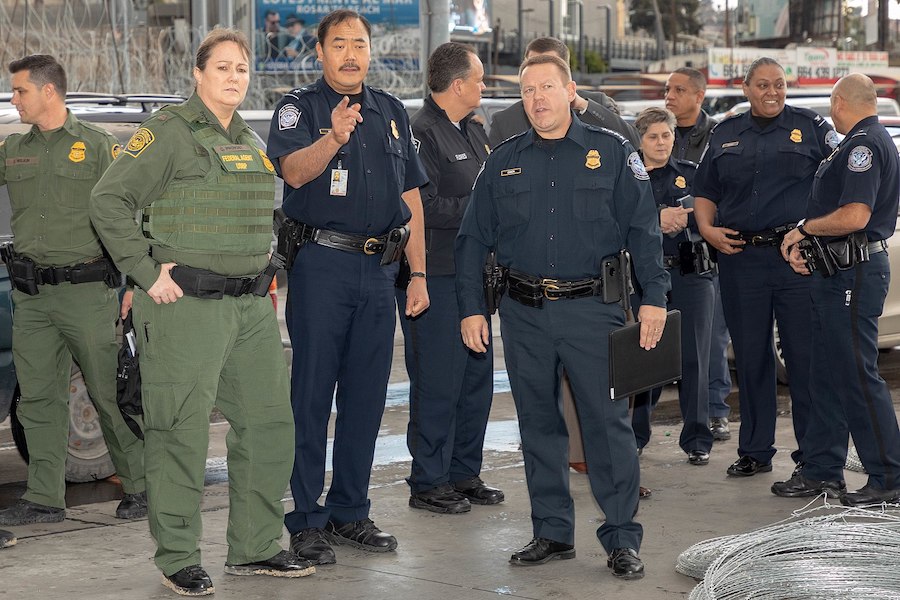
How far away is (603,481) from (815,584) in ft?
3.24

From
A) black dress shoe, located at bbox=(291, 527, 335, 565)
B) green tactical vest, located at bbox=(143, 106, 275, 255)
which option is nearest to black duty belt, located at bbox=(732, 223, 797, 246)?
black dress shoe, located at bbox=(291, 527, 335, 565)

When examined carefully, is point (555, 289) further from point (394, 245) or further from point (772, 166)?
point (772, 166)

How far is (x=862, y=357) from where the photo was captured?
6555mm

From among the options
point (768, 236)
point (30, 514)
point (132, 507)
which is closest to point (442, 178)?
point (768, 236)

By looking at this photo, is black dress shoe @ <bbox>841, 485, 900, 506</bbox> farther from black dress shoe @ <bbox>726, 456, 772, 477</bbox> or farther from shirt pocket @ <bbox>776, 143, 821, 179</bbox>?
→ shirt pocket @ <bbox>776, 143, 821, 179</bbox>

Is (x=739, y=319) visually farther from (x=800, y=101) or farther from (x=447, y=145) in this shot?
(x=800, y=101)

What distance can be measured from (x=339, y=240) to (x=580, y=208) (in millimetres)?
1002

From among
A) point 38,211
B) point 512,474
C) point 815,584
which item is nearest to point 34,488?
point 38,211

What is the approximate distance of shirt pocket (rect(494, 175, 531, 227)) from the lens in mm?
5535

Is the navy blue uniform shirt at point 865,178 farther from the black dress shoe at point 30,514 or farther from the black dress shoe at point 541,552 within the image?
the black dress shoe at point 30,514

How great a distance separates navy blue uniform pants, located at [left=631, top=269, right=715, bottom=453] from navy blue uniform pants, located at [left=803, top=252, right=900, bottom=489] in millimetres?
879

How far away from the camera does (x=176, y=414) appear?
514 centimetres

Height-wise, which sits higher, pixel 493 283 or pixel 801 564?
pixel 493 283

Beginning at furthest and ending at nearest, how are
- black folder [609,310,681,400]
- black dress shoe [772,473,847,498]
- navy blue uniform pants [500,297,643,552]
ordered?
black dress shoe [772,473,847,498]
navy blue uniform pants [500,297,643,552]
black folder [609,310,681,400]
